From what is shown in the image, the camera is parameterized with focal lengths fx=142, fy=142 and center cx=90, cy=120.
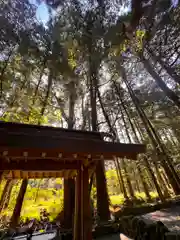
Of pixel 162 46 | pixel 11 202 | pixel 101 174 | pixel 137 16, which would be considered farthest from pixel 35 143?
pixel 11 202

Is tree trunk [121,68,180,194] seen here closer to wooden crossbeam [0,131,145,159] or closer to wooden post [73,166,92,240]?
wooden crossbeam [0,131,145,159]

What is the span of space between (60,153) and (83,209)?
4.90 feet

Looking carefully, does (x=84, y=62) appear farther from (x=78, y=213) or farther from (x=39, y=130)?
(x=78, y=213)

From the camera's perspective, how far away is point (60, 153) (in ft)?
8.09

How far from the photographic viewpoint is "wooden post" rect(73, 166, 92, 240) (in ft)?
9.62

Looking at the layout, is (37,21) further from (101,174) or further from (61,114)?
(101,174)

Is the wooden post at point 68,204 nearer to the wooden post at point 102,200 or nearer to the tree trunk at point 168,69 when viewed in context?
the wooden post at point 102,200

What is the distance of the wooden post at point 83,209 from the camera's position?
2932mm

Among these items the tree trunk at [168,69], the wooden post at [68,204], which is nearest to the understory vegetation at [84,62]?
the tree trunk at [168,69]

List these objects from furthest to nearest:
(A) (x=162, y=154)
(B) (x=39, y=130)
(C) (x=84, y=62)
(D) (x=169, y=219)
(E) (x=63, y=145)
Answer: (C) (x=84, y=62) < (A) (x=162, y=154) < (D) (x=169, y=219) < (B) (x=39, y=130) < (E) (x=63, y=145)

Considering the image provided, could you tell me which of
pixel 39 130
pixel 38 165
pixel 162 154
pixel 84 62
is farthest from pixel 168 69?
pixel 38 165

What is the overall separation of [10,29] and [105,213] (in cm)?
909

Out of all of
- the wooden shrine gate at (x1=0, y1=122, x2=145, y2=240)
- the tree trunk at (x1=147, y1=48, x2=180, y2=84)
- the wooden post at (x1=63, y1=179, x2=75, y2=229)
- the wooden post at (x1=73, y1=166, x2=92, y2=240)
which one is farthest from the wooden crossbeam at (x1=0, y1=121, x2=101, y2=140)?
the tree trunk at (x1=147, y1=48, x2=180, y2=84)

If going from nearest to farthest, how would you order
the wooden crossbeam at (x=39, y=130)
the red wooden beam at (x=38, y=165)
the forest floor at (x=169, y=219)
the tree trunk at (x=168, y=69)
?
the red wooden beam at (x=38, y=165), the wooden crossbeam at (x=39, y=130), the forest floor at (x=169, y=219), the tree trunk at (x=168, y=69)
